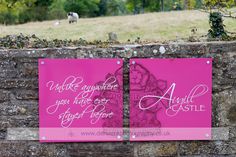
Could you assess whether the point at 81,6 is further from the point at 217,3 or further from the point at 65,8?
the point at 217,3

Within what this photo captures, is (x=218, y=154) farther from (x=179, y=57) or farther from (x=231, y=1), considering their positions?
(x=231, y=1)

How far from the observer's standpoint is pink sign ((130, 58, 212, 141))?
4.09 m

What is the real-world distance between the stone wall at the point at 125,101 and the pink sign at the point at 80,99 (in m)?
0.07

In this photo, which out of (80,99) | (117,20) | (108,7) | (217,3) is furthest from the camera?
(108,7)

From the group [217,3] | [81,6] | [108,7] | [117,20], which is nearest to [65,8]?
[81,6]

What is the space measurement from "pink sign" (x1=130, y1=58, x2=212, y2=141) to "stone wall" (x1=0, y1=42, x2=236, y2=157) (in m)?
0.07

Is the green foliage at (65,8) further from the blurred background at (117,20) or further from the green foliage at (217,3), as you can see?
the green foliage at (217,3)

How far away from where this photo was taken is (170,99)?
4.14 m

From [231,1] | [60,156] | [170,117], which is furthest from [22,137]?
[231,1]

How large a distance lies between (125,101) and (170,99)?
Answer: 40 cm

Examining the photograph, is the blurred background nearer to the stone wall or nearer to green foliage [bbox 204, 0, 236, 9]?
green foliage [bbox 204, 0, 236, 9]

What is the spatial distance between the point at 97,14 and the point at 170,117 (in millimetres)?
54353

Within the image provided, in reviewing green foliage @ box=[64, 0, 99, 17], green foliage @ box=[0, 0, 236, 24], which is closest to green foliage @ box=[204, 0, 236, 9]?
green foliage @ box=[0, 0, 236, 24]

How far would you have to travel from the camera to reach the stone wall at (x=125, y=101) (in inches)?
162
